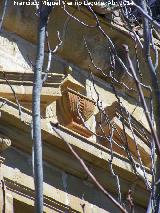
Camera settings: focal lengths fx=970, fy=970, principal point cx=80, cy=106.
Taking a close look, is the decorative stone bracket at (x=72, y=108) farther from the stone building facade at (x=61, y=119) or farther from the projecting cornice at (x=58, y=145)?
the projecting cornice at (x=58, y=145)

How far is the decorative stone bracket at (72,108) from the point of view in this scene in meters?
8.21

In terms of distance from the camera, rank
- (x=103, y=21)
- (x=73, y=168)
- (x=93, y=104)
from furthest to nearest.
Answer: (x=103, y=21)
(x=93, y=104)
(x=73, y=168)

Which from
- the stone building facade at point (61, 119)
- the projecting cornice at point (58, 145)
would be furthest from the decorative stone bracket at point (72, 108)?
the projecting cornice at point (58, 145)

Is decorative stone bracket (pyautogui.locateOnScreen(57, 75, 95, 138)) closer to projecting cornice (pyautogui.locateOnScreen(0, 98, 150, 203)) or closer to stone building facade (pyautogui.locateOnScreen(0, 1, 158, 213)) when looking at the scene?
stone building facade (pyautogui.locateOnScreen(0, 1, 158, 213))

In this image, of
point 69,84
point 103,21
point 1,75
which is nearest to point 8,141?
point 1,75

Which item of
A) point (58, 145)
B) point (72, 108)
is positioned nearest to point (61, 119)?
point (72, 108)

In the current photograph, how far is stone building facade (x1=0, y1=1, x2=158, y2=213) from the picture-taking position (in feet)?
24.2

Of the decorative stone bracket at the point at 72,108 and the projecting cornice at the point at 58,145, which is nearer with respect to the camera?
the projecting cornice at the point at 58,145

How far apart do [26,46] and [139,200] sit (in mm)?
1724

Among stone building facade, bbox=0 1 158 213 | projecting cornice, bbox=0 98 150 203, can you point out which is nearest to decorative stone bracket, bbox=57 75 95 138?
stone building facade, bbox=0 1 158 213

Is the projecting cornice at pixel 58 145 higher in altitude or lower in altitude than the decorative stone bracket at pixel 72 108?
lower

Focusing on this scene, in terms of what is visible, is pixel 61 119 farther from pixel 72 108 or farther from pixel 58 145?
pixel 58 145

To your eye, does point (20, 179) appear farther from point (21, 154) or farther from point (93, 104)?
point (93, 104)

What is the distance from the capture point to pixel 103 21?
30.2ft
